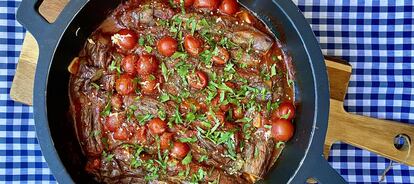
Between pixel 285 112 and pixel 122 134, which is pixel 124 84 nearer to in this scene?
pixel 122 134

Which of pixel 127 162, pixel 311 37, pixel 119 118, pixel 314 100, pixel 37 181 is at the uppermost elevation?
pixel 311 37

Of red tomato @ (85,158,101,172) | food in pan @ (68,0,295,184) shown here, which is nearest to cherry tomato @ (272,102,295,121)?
food in pan @ (68,0,295,184)

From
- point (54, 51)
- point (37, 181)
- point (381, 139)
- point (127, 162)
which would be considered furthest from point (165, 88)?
point (381, 139)

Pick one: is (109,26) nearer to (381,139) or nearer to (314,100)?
(314,100)

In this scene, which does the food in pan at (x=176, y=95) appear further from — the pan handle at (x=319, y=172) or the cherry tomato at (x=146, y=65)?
the pan handle at (x=319, y=172)

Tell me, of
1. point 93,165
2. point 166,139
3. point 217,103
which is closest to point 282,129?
point 217,103

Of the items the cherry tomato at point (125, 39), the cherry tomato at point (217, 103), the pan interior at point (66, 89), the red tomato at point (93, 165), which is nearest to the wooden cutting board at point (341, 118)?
the pan interior at point (66, 89)

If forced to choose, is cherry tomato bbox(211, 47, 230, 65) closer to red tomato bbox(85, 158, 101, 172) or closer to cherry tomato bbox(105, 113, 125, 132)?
cherry tomato bbox(105, 113, 125, 132)
